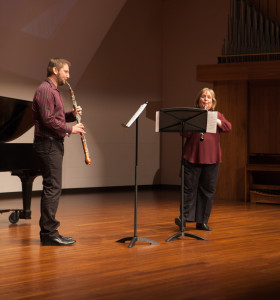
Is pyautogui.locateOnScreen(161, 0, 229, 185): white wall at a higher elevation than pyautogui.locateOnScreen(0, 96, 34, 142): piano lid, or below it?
higher

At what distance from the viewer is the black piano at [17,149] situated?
5.26 m

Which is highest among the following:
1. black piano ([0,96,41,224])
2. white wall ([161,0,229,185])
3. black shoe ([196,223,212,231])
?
white wall ([161,0,229,185])

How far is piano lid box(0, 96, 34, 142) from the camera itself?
Answer: 537cm

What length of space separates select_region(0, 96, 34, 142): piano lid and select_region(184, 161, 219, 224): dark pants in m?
1.71

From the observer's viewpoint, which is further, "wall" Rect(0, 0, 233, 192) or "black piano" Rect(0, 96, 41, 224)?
"wall" Rect(0, 0, 233, 192)

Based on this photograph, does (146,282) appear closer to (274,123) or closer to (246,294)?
(246,294)

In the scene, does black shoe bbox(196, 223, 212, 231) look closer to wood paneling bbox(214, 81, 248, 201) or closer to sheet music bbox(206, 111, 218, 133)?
sheet music bbox(206, 111, 218, 133)

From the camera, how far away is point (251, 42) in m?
7.80

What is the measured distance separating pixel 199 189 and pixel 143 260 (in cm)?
154

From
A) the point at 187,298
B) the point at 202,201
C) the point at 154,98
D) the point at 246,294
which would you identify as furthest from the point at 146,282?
the point at 154,98

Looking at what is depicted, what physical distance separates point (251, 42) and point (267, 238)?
381 centimetres

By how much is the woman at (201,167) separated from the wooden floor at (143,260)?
0.19 m

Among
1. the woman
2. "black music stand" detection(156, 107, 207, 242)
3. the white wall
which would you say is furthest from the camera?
the white wall

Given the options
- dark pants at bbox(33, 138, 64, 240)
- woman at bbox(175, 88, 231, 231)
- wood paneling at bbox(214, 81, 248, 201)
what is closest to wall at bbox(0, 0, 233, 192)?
wood paneling at bbox(214, 81, 248, 201)
